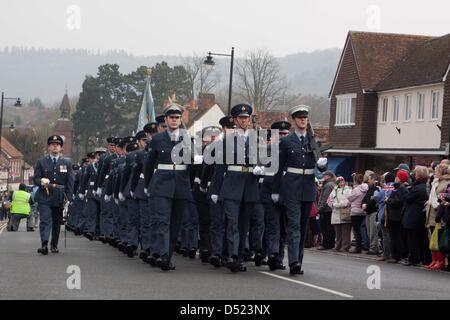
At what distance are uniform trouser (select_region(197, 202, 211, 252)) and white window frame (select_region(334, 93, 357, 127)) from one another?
A: 33.2 meters

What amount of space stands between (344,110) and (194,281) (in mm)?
39482

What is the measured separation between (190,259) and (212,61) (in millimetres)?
26183

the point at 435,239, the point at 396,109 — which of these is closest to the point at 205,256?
the point at 435,239

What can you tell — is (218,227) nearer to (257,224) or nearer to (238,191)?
(257,224)

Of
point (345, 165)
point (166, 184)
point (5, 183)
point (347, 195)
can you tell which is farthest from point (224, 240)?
point (5, 183)

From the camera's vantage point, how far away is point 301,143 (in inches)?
571

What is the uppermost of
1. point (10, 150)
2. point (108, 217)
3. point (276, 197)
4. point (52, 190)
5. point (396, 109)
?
point (396, 109)

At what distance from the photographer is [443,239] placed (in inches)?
723
